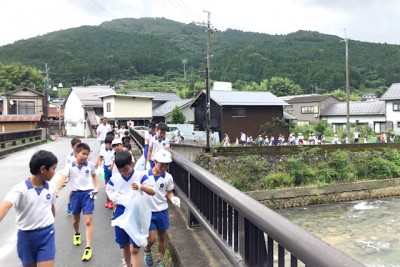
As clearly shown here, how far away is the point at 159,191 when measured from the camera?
3.70 m

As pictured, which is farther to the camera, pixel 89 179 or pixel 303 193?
pixel 303 193

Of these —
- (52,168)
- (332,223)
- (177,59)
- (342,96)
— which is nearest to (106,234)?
(52,168)

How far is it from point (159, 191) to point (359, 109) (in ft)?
147

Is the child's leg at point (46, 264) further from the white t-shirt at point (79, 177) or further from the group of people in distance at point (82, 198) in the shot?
the white t-shirt at point (79, 177)

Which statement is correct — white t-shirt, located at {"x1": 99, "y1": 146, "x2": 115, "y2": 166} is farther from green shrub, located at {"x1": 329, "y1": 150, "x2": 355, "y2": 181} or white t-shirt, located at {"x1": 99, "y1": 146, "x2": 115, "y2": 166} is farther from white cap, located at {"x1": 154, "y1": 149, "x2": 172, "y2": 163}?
green shrub, located at {"x1": 329, "y1": 150, "x2": 355, "y2": 181}

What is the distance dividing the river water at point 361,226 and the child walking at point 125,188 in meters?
8.59

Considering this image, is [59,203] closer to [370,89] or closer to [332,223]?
[332,223]

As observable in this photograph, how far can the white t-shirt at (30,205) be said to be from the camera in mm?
2832

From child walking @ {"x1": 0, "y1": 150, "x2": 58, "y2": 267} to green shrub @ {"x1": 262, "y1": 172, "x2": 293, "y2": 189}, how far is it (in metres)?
15.8

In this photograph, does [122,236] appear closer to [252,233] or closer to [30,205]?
[30,205]

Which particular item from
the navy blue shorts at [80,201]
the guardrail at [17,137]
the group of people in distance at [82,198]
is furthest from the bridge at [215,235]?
the guardrail at [17,137]

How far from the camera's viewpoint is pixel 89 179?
4.70 m

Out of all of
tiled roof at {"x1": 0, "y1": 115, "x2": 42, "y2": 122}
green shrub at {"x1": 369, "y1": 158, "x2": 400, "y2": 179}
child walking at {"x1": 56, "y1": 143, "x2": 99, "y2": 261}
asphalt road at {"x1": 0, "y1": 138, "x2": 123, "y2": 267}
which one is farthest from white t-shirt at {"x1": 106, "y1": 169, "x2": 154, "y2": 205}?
tiled roof at {"x1": 0, "y1": 115, "x2": 42, "y2": 122}

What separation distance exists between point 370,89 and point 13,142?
3382 inches
